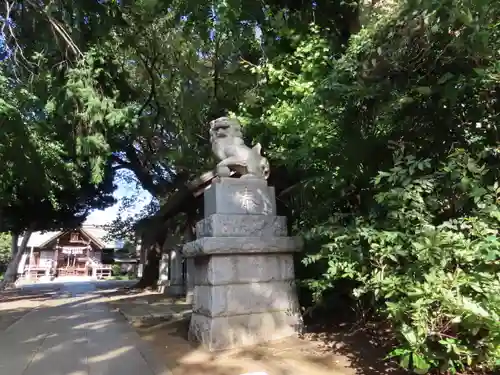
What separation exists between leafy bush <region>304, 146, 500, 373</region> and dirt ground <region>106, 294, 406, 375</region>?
2.28 ft

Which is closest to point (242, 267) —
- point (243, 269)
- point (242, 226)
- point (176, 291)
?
point (243, 269)

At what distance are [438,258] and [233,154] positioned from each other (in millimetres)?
3169

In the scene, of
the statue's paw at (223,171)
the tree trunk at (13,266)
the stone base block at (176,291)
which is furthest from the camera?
the tree trunk at (13,266)

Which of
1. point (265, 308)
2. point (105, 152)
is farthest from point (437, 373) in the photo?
point (105, 152)

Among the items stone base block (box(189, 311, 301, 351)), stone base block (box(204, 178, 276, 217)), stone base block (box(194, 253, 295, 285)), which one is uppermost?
stone base block (box(204, 178, 276, 217))

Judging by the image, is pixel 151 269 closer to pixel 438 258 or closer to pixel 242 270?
pixel 242 270

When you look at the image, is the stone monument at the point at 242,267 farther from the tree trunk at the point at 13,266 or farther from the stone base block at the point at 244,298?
the tree trunk at the point at 13,266

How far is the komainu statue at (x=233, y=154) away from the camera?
5.42 m

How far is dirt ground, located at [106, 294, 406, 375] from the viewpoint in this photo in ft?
12.4

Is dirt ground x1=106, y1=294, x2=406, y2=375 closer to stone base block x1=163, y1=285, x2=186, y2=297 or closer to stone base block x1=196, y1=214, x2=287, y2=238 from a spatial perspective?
stone base block x1=196, y1=214, x2=287, y2=238

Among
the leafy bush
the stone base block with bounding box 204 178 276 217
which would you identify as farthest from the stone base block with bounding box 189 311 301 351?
the leafy bush

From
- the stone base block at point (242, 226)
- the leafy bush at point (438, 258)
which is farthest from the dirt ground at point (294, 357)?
the stone base block at point (242, 226)

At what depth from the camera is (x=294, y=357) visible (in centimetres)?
420

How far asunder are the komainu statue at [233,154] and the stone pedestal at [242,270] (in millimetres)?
184
